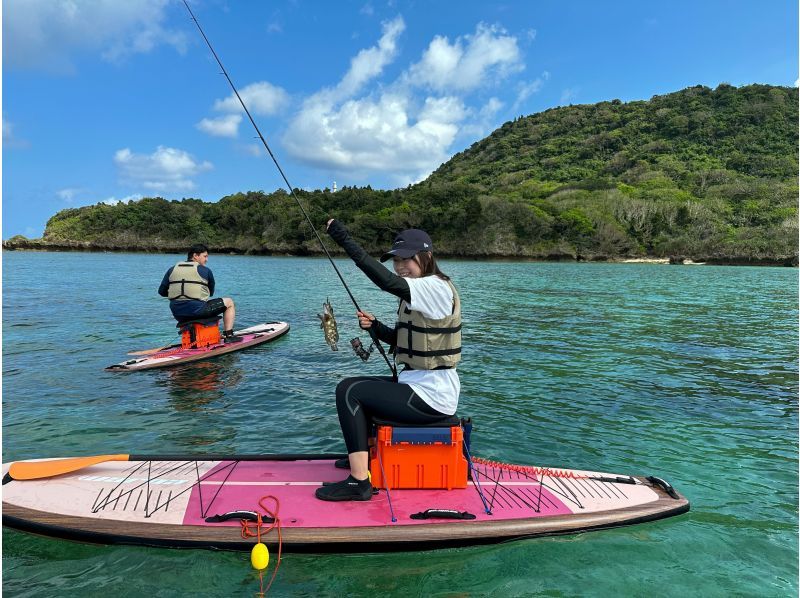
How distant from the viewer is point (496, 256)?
8838 centimetres

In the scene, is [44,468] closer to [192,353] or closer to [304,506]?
[304,506]

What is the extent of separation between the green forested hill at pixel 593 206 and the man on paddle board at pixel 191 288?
78.3 metres

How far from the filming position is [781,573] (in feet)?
14.5

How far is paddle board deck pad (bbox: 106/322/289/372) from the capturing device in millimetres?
10867

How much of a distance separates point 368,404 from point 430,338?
854mm

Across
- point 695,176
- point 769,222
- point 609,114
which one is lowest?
point 769,222

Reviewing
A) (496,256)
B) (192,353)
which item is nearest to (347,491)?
(192,353)

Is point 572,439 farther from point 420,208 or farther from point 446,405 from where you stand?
point 420,208

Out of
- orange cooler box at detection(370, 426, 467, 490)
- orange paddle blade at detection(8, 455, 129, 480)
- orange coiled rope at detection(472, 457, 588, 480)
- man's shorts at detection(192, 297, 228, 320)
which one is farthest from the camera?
man's shorts at detection(192, 297, 228, 320)

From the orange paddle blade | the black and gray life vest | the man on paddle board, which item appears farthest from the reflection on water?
the orange paddle blade

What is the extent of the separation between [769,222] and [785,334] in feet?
297

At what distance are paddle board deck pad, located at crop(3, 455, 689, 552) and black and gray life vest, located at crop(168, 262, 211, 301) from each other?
21.8 feet

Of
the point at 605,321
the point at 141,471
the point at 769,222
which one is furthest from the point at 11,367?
the point at 769,222

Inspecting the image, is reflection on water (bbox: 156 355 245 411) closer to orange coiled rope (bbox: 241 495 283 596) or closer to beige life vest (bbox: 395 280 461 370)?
orange coiled rope (bbox: 241 495 283 596)
